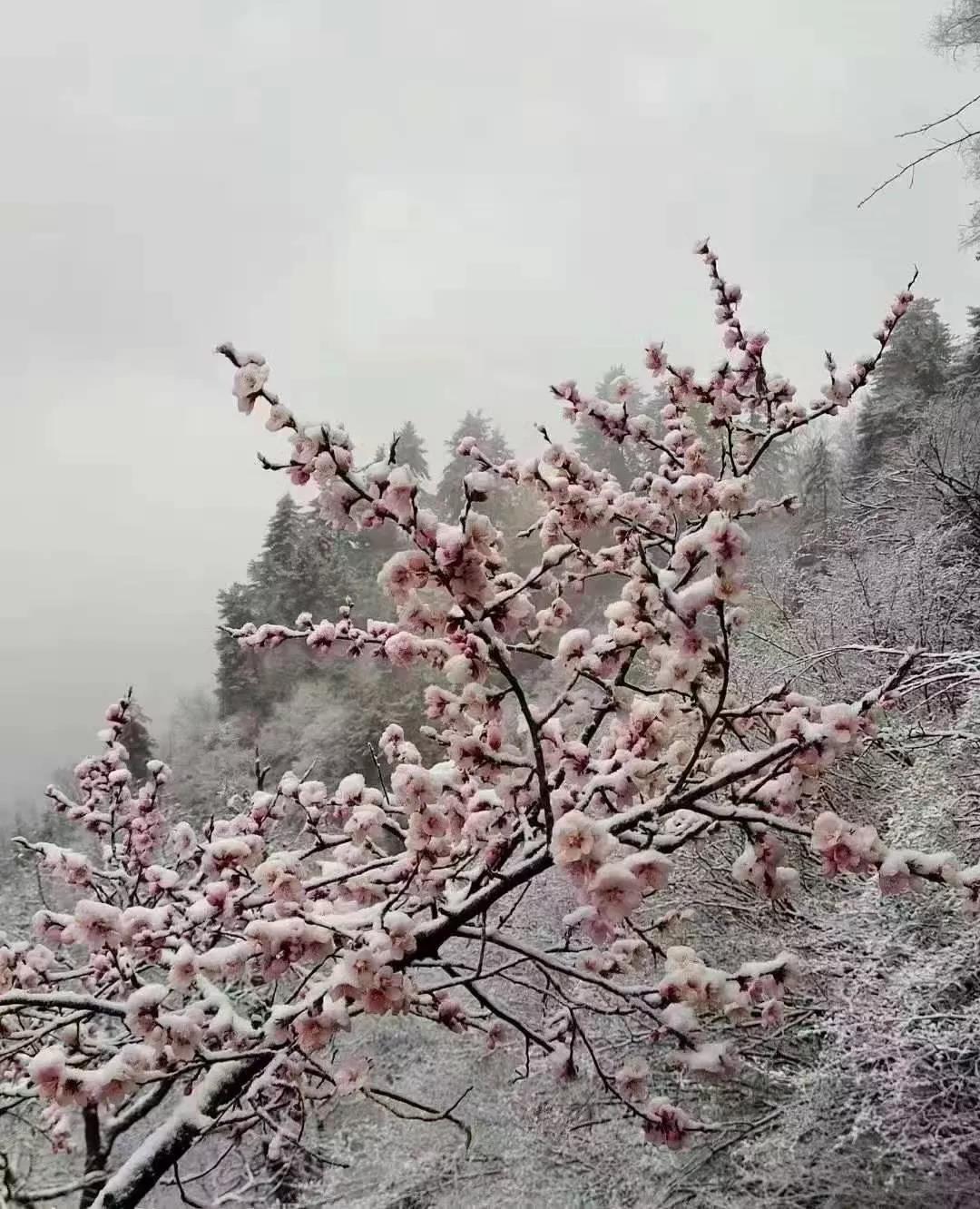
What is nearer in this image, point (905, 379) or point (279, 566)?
point (905, 379)

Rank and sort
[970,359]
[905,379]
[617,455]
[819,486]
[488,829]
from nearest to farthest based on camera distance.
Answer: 1. [488,829]
2. [970,359]
3. [905,379]
4. [819,486]
5. [617,455]

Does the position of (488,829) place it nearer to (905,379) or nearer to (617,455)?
(905,379)

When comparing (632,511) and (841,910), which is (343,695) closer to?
(841,910)

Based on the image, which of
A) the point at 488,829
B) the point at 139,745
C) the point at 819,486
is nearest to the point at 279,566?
the point at 139,745

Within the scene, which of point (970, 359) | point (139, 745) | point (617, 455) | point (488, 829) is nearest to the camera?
point (488, 829)

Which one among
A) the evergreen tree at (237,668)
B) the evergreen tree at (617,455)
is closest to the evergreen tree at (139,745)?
the evergreen tree at (237,668)

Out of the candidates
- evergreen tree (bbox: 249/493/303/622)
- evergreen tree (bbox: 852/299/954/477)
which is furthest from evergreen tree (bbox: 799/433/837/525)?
evergreen tree (bbox: 249/493/303/622)

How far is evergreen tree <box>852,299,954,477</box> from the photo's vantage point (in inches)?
678

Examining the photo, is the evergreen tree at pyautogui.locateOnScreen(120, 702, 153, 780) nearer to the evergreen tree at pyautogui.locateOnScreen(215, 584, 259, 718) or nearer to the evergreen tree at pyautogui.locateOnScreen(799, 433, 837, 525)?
the evergreen tree at pyautogui.locateOnScreen(215, 584, 259, 718)

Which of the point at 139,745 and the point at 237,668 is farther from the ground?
the point at 237,668

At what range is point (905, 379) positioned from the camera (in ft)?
61.0

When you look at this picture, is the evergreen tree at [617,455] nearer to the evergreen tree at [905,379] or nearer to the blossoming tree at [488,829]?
the evergreen tree at [905,379]

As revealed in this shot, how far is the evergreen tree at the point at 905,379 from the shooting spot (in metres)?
17.2

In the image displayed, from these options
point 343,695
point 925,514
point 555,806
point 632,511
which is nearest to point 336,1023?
point 555,806
